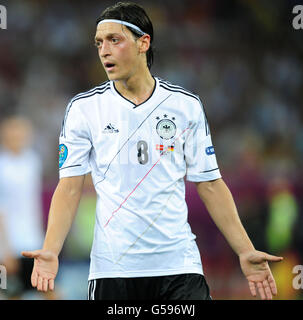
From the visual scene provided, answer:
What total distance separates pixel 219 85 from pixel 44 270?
33.1ft

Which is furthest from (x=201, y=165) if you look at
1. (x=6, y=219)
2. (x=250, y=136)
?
(x=250, y=136)

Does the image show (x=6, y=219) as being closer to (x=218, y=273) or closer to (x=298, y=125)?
(x=218, y=273)

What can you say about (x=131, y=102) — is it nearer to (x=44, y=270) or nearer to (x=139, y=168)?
(x=139, y=168)

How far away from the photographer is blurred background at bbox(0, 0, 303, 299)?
8.66 m

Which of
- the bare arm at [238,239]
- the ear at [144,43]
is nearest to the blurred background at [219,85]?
the bare arm at [238,239]

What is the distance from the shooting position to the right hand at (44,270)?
367cm

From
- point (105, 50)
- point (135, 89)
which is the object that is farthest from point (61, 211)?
point (105, 50)

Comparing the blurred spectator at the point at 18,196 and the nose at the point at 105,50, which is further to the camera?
the blurred spectator at the point at 18,196

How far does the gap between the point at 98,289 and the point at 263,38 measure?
11.4 meters

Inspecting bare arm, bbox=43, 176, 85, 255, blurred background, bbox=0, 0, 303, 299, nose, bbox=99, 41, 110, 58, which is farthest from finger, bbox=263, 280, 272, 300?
blurred background, bbox=0, 0, 303, 299

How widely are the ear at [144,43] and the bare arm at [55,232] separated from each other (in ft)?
2.81

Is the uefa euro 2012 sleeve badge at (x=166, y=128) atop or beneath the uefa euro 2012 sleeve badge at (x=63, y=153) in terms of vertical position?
atop

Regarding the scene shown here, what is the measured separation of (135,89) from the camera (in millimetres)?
4086

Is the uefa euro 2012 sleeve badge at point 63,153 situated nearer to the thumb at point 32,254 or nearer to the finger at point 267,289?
the thumb at point 32,254
